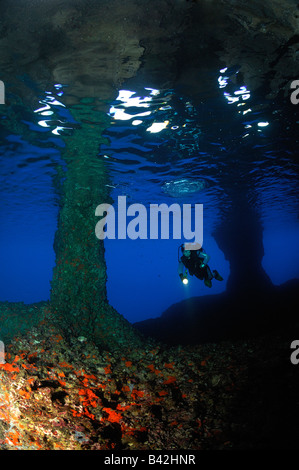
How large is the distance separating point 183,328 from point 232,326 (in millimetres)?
2616

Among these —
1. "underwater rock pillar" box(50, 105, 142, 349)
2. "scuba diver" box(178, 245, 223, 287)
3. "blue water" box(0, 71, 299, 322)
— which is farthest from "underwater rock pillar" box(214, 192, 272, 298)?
"underwater rock pillar" box(50, 105, 142, 349)

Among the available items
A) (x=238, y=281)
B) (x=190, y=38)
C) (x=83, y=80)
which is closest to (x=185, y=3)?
(x=190, y=38)

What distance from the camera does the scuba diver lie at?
28.1 feet

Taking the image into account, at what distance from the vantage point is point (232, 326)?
42.1ft

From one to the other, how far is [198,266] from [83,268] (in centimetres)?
469

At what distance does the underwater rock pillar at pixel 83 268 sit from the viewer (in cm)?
903

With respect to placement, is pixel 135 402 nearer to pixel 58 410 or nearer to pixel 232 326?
pixel 58 410

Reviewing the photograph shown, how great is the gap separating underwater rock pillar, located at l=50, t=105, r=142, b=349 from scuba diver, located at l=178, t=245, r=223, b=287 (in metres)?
3.35
